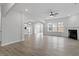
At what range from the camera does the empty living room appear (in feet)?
17.5

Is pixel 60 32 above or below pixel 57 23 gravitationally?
below

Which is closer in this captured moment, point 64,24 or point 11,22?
point 11,22

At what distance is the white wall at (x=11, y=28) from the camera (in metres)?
7.07

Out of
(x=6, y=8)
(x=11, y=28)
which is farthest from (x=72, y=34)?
(x=6, y=8)

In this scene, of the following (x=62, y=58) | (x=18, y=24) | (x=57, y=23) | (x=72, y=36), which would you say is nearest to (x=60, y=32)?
(x=57, y=23)

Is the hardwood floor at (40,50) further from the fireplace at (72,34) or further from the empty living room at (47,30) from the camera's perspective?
the fireplace at (72,34)

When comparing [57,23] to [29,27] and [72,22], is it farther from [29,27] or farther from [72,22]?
[29,27]

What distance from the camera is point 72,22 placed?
12484mm

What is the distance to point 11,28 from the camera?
26.1 feet

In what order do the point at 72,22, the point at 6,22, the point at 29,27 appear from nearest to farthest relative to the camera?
the point at 6,22
the point at 72,22
the point at 29,27

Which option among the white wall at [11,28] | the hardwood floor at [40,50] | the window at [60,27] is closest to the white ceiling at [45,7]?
the white wall at [11,28]

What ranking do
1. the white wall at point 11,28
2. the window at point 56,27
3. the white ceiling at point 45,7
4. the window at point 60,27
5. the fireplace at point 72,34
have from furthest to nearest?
the window at point 56,27 < the window at point 60,27 < the fireplace at point 72,34 < the white wall at point 11,28 < the white ceiling at point 45,7

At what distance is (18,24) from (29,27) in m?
15.4

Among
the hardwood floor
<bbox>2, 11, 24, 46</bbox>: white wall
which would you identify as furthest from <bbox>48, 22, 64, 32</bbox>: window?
the hardwood floor
